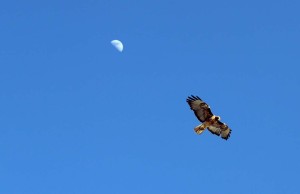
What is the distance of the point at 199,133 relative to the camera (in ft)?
165

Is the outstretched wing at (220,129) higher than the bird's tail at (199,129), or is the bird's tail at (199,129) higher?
the outstretched wing at (220,129)

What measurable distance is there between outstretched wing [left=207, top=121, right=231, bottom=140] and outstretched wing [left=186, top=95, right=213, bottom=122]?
1013 millimetres

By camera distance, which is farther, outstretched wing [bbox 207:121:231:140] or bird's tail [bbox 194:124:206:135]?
outstretched wing [bbox 207:121:231:140]

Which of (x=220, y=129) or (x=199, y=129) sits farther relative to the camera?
(x=220, y=129)

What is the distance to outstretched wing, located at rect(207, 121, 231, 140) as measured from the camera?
5175 centimetres

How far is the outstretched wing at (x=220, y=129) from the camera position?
51750 millimetres

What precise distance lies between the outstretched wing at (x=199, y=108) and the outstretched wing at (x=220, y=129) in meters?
1.01

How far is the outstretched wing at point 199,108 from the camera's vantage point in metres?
50.3

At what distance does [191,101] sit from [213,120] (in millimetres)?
2030

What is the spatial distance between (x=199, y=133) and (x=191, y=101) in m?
2.19

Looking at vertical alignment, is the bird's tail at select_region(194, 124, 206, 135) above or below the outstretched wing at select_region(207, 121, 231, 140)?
below

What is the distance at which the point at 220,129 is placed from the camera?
52.6 m

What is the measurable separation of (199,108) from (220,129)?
2.97 m

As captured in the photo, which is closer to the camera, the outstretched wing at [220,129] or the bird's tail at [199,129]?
the bird's tail at [199,129]
